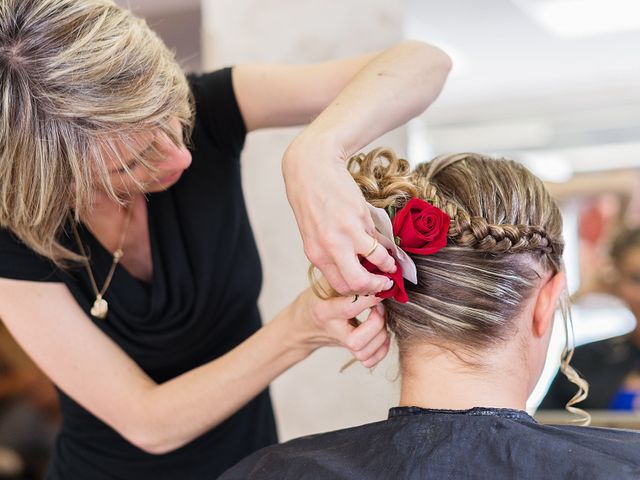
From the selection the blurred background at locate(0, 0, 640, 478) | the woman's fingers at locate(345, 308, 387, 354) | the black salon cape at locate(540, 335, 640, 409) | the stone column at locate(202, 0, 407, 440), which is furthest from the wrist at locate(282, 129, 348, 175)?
the black salon cape at locate(540, 335, 640, 409)

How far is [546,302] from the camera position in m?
1.17

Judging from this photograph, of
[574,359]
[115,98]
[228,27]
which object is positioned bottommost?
[574,359]

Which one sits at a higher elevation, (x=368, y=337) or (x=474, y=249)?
(x=474, y=249)

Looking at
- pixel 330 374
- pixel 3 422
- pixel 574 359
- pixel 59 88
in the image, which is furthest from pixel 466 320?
pixel 3 422

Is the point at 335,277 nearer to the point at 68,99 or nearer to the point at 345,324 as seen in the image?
the point at 345,324

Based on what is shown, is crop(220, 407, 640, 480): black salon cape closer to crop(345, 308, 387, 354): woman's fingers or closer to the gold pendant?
crop(345, 308, 387, 354): woman's fingers

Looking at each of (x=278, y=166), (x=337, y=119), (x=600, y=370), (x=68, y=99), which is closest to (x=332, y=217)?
(x=337, y=119)

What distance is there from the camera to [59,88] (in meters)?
1.06

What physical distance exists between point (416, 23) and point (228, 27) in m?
2.76

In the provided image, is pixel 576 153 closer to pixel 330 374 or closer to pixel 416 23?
pixel 416 23

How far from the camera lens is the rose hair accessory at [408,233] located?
1016 millimetres

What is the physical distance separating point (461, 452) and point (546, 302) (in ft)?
0.85

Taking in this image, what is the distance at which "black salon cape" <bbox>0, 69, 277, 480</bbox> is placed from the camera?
1.40m

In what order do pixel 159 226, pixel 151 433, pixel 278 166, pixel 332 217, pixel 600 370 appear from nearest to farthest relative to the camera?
pixel 332 217 → pixel 151 433 → pixel 159 226 → pixel 278 166 → pixel 600 370
